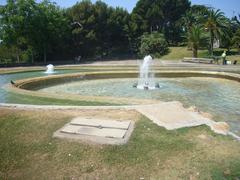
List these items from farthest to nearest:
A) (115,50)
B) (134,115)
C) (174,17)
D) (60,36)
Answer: (174,17) → (115,50) → (60,36) → (134,115)

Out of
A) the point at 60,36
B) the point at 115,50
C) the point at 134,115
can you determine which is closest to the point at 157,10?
the point at 115,50

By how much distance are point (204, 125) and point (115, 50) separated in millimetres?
41293

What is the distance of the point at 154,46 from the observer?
4331cm

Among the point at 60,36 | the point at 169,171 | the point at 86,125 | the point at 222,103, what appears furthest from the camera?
the point at 60,36

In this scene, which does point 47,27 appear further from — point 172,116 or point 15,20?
point 172,116

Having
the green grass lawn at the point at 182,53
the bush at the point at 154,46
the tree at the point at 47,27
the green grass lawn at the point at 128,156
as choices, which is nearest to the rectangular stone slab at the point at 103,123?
the green grass lawn at the point at 128,156

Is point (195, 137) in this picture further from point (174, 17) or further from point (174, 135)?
point (174, 17)

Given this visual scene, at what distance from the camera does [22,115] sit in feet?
27.4

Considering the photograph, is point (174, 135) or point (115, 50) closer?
point (174, 135)

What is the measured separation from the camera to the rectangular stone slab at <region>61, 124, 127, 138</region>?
662 cm

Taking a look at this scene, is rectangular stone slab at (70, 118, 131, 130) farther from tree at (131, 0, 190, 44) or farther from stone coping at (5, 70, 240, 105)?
tree at (131, 0, 190, 44)

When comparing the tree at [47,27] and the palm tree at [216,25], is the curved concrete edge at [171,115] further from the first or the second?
the palm tree at [216,25]

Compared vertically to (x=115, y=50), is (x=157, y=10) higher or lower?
higher

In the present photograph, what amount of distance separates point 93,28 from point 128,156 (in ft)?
127
